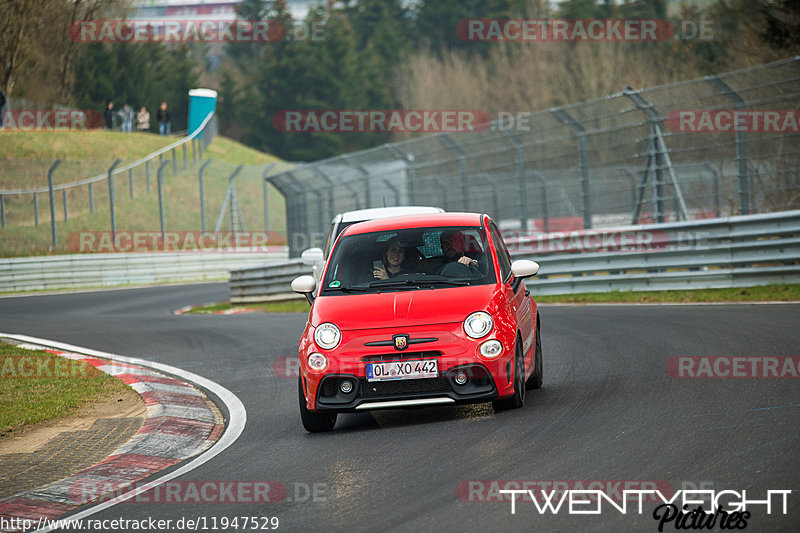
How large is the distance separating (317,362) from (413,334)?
732 millimetres

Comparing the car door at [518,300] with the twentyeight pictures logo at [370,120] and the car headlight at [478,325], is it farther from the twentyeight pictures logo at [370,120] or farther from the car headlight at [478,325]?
the twentyeight pictures logo at [370,120]

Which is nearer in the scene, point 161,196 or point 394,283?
point 394,283

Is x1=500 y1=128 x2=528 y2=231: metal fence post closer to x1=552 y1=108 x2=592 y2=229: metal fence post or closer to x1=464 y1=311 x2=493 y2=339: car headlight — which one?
x1=552 y1=108 x2=592 y2=229: metal fence post

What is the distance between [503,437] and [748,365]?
3.14 metres

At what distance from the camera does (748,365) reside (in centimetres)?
884

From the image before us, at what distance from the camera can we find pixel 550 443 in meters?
6.44

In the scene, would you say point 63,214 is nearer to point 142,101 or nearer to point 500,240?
point 500,240

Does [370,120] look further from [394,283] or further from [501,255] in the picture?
[394,283]

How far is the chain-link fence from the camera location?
612 inches

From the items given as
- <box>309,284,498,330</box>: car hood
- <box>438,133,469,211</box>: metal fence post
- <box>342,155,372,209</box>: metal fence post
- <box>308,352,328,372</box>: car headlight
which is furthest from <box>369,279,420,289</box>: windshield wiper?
<box>342,155,372,209</box>: metal fence post

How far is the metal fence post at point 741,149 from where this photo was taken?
1552 centimetres

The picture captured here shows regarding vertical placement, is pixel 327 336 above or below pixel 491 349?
above

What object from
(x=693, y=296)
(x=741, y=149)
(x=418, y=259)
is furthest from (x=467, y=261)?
(x=741, y=149)

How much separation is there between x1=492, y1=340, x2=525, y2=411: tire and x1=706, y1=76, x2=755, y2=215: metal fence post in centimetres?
905
